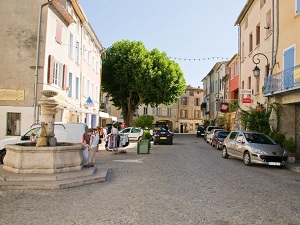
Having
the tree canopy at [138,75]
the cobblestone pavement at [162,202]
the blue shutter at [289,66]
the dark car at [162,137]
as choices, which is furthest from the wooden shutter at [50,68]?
the tree canopy at [138,75]

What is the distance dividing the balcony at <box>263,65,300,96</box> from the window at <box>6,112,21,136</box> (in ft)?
46.1

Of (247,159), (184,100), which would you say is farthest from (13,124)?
(184,100)

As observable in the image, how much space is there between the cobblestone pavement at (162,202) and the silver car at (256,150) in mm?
3209

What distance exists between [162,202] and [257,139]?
971cm

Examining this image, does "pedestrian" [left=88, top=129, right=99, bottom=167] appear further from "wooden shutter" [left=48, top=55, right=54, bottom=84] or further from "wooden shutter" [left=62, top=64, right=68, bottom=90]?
"wooden shutter" [left=62, top=64, right=68, bottom=90]

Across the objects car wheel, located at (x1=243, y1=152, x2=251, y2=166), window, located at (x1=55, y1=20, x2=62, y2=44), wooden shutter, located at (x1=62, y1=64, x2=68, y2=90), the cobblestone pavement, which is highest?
window, located at (x1=55, y1=20, x2=62, y2=44)

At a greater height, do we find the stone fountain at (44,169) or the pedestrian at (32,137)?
the pedestrian at (32,137)

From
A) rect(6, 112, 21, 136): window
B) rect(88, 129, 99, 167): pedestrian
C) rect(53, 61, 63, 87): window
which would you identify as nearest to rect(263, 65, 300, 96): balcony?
rect(88, 129, 99, 167): pedestrian

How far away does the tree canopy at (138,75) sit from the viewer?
3872 cm

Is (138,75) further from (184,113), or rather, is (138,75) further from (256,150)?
(184,113)

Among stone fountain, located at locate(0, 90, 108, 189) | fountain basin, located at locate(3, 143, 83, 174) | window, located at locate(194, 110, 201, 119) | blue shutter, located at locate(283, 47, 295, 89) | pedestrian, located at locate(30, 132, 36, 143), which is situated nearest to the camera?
stone fountain, located at locate(0, 90, 108, 189)

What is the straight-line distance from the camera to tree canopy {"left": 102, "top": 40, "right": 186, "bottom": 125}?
38.7 m

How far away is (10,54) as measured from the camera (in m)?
19.4

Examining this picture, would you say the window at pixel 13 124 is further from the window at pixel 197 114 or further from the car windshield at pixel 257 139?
the window at pixel 197 114
